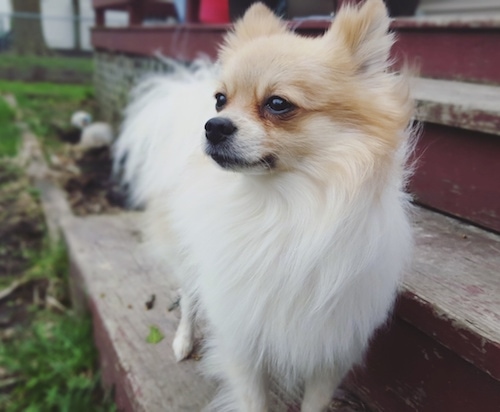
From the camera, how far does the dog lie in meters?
1.31

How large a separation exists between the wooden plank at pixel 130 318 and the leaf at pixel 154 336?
0.6 inches

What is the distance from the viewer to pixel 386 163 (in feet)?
4.26

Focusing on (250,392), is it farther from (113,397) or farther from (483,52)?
(483,52)

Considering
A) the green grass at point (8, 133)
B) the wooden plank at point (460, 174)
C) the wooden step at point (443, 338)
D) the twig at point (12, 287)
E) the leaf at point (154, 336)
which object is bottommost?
the twig at point (12, 287)

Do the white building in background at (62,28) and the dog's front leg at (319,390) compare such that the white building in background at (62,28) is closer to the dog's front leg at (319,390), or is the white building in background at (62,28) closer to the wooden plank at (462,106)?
the wooden plank at (462,106)

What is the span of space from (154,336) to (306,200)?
1.02 meters

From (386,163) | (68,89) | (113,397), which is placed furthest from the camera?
(68,89)

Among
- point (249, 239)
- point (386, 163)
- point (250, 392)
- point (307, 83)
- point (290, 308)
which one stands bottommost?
point (250, 392)

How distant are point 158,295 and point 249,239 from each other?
1.13 m

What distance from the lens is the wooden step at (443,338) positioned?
1321 millimetres

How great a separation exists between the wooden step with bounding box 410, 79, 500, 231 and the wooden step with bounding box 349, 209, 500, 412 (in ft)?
0.45

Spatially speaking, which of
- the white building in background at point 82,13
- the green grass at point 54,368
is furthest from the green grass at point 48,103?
the green grass at point 54,368

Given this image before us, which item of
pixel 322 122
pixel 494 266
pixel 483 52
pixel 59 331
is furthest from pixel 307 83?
pixel 59 331

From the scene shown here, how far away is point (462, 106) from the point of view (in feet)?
6.22
